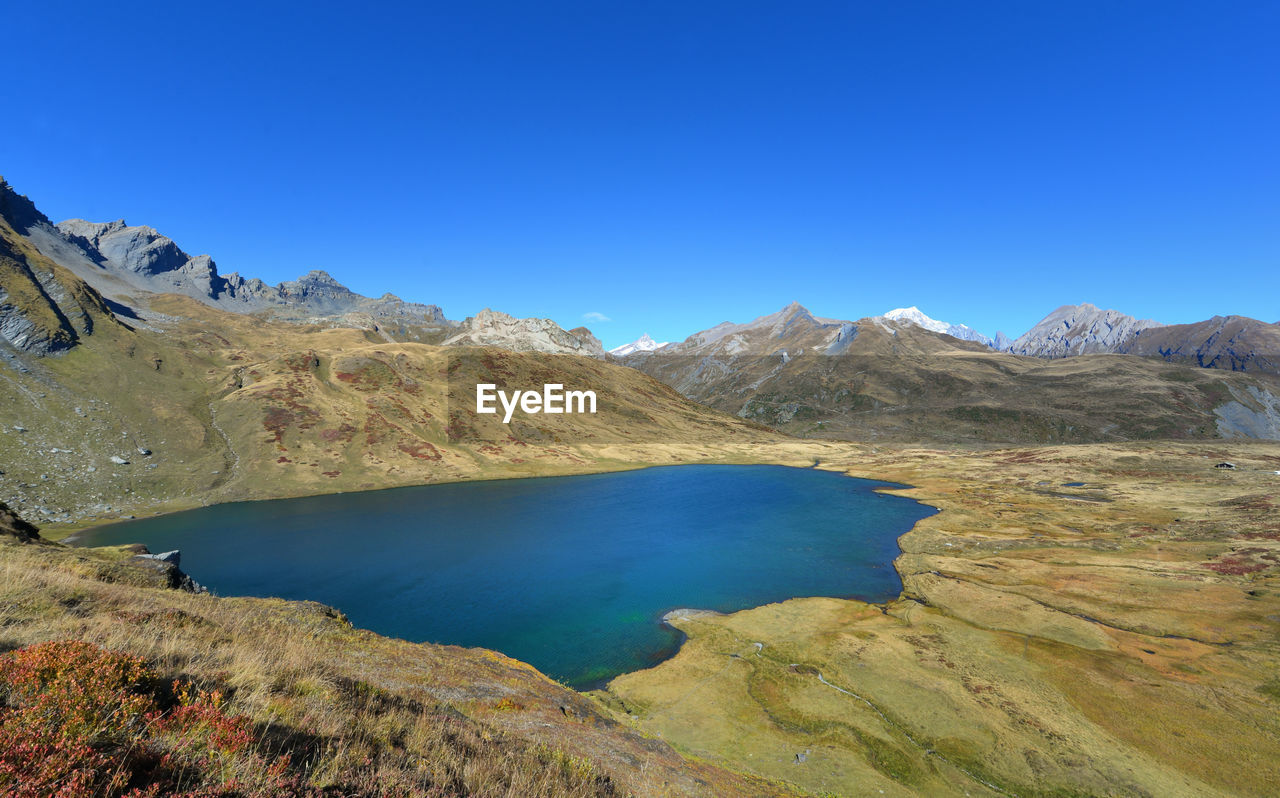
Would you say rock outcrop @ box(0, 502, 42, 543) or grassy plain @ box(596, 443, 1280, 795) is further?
rock outcrop @ box(0, 502, 42, 543)

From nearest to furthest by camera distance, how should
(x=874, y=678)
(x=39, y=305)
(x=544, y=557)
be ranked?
(x=874, y=678) → (x=544, y=557) → (x=39, y=305)

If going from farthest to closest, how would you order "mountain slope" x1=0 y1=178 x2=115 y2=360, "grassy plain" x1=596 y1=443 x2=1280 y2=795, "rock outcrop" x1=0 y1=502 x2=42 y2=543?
"mountain slope" x1=0 y1=178 x2=115 y2=360
"rock outcrop" x1=0 y1=502 x2=42 y2=543
"grassy plain" x1=596 y1=443 x2=1280 y2=795

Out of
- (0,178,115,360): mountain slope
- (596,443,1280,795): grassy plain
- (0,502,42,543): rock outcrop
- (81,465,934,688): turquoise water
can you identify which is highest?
(0,178,115,360): mountain slope

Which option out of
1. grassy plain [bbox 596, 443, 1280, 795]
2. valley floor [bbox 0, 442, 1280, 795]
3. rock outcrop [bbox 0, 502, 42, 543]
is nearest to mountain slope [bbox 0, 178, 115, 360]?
rock outcrop [bbox 0, 502, 42, 543]

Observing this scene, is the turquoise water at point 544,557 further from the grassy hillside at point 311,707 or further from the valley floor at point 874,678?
the grassy hillside at point 311,707

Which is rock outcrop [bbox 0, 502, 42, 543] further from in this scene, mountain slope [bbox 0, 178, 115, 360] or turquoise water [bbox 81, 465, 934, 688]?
mountain slope [bbox 0, 178, 115, 360]

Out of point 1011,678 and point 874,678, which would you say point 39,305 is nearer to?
point 874,678

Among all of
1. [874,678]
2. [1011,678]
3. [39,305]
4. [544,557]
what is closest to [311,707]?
[874,678]

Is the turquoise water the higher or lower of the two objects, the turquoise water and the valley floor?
the lower

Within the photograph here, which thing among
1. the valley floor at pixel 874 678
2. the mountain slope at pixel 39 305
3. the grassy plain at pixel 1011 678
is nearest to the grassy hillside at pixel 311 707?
the valley floor at pixel 874 678
